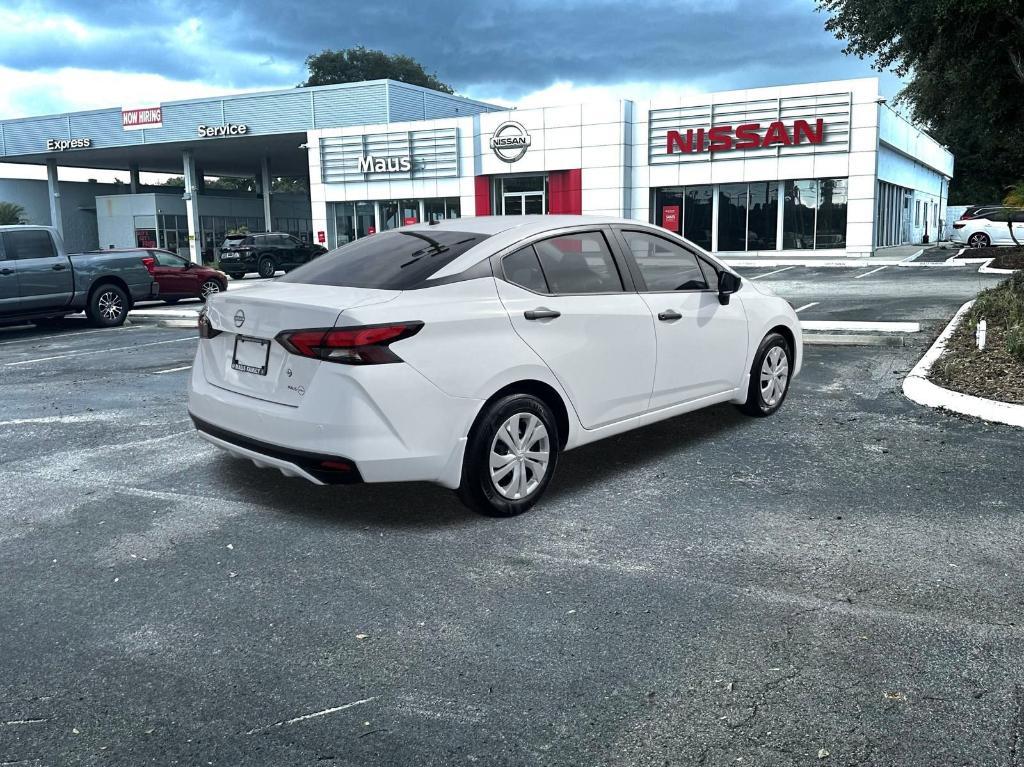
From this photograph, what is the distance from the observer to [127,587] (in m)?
4.02

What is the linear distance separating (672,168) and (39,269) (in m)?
25.8

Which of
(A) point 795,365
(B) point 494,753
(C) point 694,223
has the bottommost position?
(B) point 494,753

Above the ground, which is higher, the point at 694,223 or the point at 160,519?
the point at 694,223

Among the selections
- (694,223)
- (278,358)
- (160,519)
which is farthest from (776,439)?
(694,223)

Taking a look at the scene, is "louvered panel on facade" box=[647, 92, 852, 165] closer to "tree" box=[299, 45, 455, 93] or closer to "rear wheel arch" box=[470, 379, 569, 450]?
"rear wheel arch" box=[470, 379, 569, 450]

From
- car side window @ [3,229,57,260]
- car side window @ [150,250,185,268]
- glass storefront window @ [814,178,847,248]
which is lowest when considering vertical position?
car side window @ [150,250,185,268]

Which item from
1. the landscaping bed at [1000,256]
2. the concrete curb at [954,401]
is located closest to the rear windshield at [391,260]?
the concrete curb at [954,401]

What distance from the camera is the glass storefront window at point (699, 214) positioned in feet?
116

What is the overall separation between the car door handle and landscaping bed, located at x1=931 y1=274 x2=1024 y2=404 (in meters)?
4.23

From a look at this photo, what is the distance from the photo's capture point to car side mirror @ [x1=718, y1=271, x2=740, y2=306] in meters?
6.33

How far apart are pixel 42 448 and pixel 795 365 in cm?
600

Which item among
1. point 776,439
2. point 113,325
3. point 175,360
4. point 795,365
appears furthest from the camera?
point 113,325

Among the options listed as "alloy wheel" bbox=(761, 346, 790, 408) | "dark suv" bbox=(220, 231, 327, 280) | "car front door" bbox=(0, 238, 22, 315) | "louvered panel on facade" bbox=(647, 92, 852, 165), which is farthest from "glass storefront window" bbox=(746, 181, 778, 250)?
"alloy wheel" bbox=(761, 346, 790, 408)

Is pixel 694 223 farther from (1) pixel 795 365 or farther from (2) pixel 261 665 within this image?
(2) pixel 261 665
